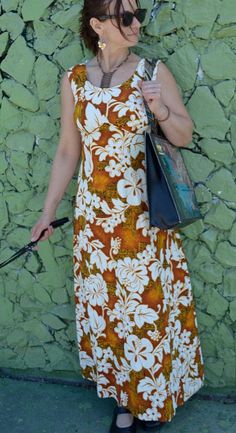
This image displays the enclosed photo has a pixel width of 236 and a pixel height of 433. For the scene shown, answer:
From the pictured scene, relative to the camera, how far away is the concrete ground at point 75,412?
2877mm

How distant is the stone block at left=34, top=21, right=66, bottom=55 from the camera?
2869mm

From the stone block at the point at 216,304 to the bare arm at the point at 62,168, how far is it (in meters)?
0.74

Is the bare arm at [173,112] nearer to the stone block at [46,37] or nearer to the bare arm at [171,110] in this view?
the bare arm at [171,110]

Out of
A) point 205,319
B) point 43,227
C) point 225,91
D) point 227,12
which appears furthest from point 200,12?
point 205,319

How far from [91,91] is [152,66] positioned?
0.81 feet

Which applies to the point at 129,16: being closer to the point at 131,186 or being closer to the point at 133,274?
the point at 131,186

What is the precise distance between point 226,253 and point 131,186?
544mm

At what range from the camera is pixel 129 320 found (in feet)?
8.65

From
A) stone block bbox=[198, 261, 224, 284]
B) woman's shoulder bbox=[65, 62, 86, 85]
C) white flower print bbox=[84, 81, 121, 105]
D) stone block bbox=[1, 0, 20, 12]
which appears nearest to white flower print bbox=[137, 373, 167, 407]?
stone block bbox=[198, 261, 224, 284]

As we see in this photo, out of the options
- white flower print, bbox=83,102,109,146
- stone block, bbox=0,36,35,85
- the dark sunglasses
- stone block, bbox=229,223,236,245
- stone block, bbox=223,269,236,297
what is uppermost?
the dark sunglasses

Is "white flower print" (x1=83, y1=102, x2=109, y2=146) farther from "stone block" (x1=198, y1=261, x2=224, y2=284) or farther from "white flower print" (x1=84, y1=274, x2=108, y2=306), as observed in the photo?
"stone block" (x1=198, y1=261, x2=224, y2=284)

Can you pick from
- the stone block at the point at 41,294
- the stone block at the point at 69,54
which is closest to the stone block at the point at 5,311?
the stone block at the point at 41,294

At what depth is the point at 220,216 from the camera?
278 cm

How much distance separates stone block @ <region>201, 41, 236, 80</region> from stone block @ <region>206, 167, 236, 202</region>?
38cm
